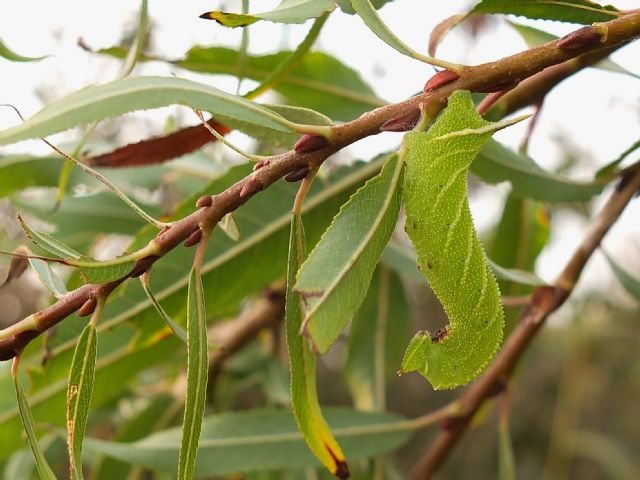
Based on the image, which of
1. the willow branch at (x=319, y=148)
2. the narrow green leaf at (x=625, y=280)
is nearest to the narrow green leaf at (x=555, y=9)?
the willow branch at (x=319, y=148)

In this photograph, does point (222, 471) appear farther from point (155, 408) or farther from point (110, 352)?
point (155, 408)

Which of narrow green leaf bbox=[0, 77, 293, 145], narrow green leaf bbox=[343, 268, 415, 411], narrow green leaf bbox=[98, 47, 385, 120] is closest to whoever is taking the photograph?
narrow green leaf bbox=[0, 77, 293, 145]

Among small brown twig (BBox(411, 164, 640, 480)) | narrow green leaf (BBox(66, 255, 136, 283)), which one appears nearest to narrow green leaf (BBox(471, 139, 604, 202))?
small brown twig (BBox(411, 164, 640, 480))

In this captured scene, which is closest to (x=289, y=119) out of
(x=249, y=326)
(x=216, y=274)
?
(x=216, y=274)

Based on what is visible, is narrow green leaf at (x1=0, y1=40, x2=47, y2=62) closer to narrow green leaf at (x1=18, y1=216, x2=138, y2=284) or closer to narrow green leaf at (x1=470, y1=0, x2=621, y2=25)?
narrow green leaf at (x1=18, y1=216, x2=138, y2=284)

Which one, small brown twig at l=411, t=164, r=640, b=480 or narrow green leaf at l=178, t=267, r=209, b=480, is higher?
narrow green leaf at l=178, t=267, r=209, b=480

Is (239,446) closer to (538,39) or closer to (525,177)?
(525,177)
